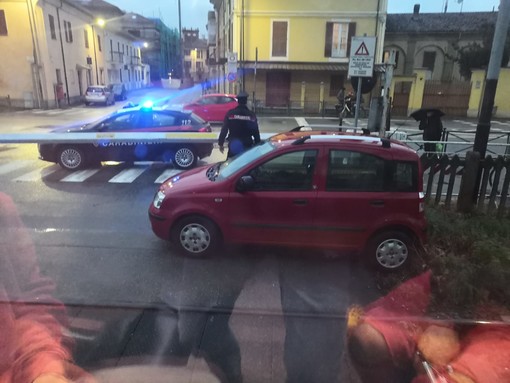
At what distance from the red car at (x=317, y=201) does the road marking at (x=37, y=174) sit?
555 centimetres

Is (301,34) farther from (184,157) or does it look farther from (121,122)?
(121,122)

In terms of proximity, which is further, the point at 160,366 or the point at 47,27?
the point at 47,27

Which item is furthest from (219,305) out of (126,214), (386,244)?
(126,214)

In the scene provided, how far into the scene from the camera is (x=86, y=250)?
5.36 meters

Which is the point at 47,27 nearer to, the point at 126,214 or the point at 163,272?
the point at 126,214

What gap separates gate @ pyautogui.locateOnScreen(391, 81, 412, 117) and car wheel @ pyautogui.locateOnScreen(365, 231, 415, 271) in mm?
25504

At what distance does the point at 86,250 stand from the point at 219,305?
7.45ft

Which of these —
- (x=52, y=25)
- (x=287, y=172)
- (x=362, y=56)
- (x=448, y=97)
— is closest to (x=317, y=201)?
(x=287, y=172)

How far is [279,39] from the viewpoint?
29328mm

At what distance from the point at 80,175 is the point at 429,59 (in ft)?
127

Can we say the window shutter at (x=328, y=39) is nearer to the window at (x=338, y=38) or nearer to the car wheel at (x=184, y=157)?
the window at (x=338, y=38)

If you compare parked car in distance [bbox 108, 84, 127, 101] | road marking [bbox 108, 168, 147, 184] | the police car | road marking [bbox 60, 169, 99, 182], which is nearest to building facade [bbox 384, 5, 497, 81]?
parked car in distance [bbox 108, 84, 127, 101]

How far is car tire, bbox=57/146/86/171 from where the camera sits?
986 cm

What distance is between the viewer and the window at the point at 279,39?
29125mm
